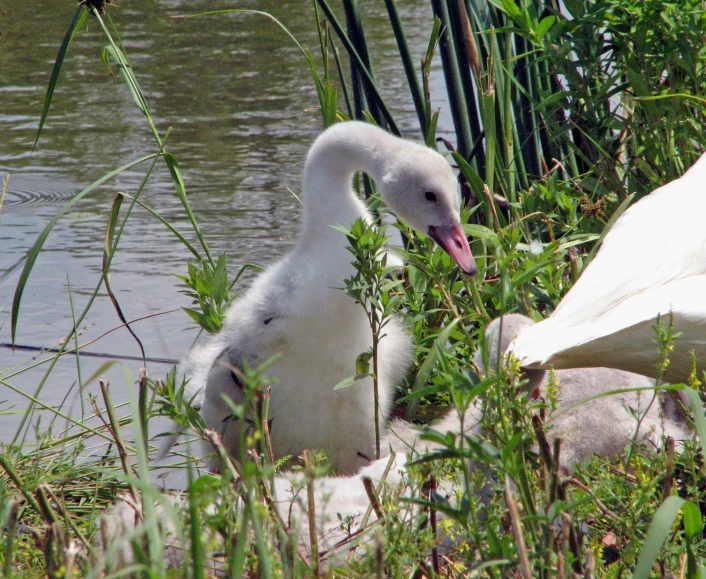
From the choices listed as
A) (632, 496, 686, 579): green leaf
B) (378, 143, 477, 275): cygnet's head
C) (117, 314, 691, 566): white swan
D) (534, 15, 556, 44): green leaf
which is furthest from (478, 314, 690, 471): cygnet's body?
(632, 496, 686, 579): green leaf

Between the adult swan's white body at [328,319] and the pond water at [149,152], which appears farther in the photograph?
the pond water at [149,152]

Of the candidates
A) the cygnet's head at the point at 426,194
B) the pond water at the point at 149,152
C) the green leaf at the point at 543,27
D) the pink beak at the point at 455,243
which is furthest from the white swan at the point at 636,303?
the pond water at the point at 149,152

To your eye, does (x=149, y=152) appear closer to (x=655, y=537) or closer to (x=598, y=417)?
(x=598, y=417)

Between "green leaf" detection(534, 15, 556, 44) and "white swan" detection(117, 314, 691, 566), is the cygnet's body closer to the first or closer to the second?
"white swan" detection(117, 314, 691, 566)

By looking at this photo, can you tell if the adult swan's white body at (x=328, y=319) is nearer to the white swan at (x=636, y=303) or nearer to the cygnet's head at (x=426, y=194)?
the cygnet's head at (x=426, y=194)

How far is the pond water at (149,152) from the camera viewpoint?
3356 millimetres

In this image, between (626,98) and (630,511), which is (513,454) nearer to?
(630,511)

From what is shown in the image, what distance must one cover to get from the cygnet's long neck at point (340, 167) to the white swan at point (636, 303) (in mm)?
719

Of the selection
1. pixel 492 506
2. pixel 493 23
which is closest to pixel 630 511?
pixel 492 506

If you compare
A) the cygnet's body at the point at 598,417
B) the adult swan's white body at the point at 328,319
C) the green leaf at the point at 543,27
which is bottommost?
the cygnet's body at the point at 598,417

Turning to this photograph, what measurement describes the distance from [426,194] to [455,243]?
17 cm

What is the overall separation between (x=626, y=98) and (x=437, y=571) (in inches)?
76.0

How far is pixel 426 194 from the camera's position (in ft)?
8.19

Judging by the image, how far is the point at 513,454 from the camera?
133 cm
